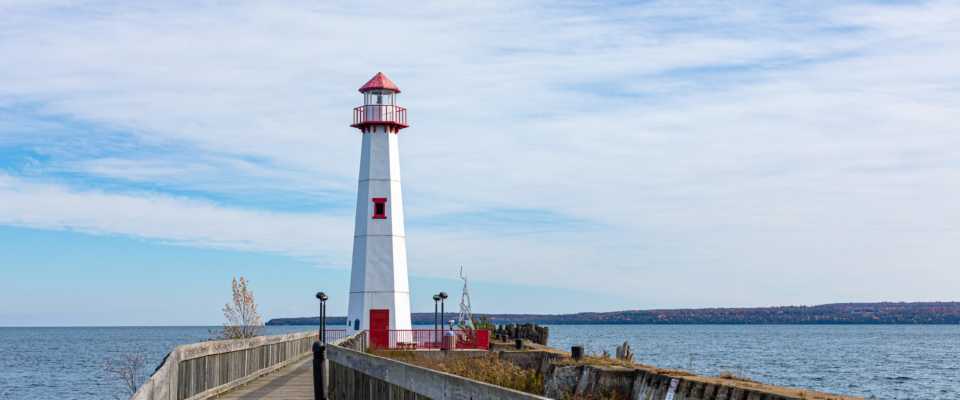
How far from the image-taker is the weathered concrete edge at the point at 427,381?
24.3 feet

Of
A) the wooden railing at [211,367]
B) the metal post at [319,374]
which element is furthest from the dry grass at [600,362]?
the metal post at [319,374]

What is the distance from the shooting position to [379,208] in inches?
1421

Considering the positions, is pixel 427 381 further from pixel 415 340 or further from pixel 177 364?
pixel 415 340

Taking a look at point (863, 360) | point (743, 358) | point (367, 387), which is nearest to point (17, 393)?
point (367, 387)

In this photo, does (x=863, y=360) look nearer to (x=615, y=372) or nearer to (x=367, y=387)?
(x=615, y=372)

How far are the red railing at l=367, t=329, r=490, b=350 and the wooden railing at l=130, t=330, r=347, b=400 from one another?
10.7m

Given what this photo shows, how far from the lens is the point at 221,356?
15.3 m

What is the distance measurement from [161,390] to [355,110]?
29251 mm

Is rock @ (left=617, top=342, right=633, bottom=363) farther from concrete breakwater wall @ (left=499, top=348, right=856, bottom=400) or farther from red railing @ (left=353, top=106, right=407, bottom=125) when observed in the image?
red railing @ (left=353, top=106, right=407, bottom=125)

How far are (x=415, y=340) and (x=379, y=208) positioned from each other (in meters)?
6.05

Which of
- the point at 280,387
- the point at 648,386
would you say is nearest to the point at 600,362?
the point at 648,386

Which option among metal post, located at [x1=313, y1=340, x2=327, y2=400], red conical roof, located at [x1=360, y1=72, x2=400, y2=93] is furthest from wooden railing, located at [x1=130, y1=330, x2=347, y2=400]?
red conical roof, located at [x1=360, y1=72, x2=400, y2=93]

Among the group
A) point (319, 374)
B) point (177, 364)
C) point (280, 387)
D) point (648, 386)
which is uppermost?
point (177, 364)

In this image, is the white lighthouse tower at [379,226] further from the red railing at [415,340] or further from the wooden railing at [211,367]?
the wooden railing at [211,367]
